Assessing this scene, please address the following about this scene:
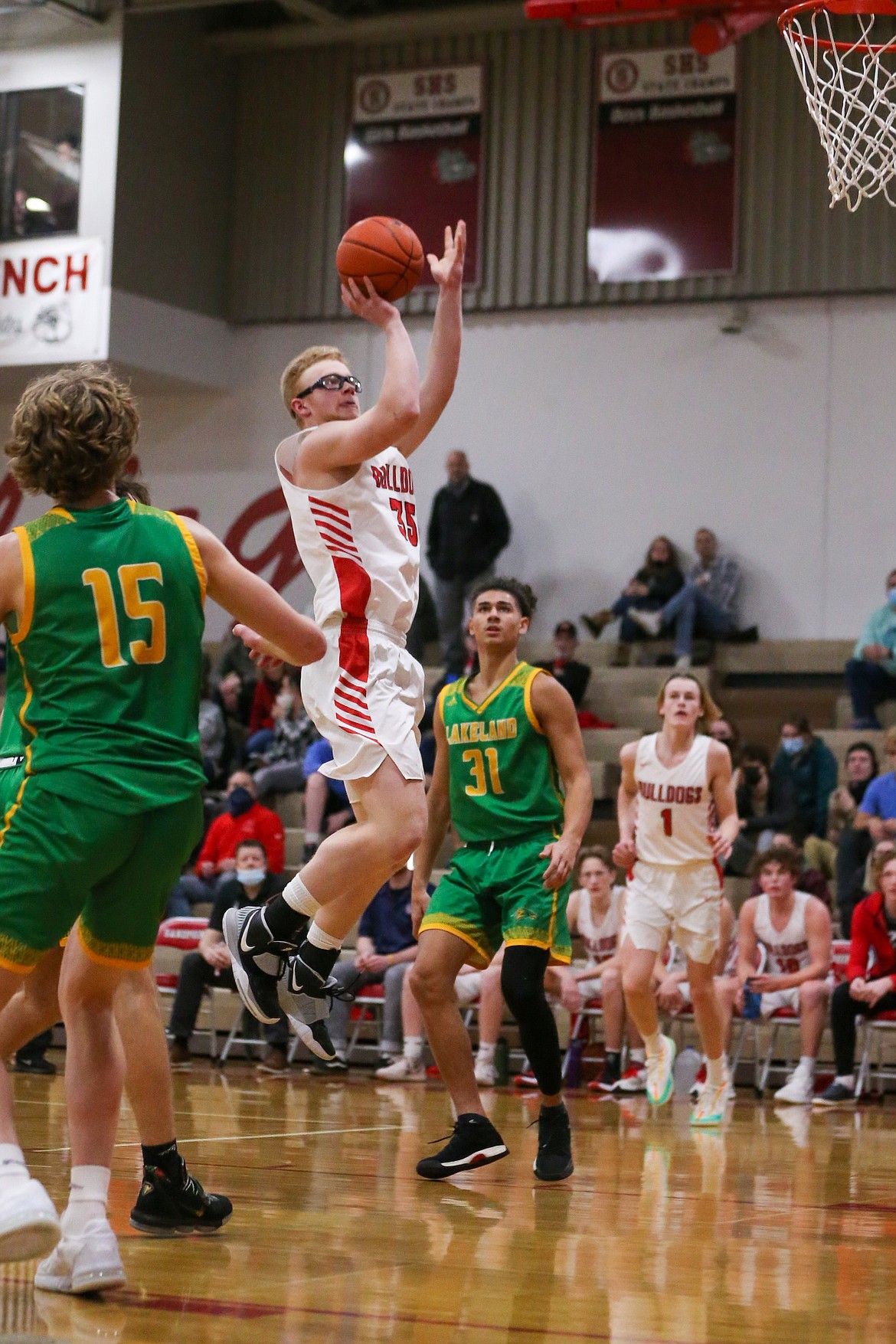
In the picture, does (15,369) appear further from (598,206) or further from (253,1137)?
(253,1137)

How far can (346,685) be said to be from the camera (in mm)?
5070

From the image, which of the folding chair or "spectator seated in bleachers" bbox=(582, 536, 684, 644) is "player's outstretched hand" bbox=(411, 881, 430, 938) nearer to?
the folding chair

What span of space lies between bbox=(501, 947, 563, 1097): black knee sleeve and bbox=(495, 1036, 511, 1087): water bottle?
181 inches

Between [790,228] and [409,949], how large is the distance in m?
8.89

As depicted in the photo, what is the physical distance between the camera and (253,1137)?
263 inches

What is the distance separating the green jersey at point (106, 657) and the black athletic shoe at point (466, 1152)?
95.9 inches

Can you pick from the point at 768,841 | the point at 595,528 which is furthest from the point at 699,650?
the point at 768,841

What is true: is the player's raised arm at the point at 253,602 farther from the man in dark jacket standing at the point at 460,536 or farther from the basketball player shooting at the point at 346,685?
the man in dark jacket standing at the point at 460,536

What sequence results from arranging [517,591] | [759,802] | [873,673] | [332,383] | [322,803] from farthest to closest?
[873,673] → [322,803] → [759,802] → [517,591] → [332,383]

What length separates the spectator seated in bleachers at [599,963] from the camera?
10.6m

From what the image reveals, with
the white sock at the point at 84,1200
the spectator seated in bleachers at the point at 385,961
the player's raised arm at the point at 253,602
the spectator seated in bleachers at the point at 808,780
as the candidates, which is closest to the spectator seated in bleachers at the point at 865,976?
the spectator seated in bleachers at the point at 385,961

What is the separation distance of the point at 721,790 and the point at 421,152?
11.2 metres

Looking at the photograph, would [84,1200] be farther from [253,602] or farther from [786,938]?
[786,938]

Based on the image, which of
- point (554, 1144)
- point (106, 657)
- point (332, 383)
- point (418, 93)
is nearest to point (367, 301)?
point (332, 383)
